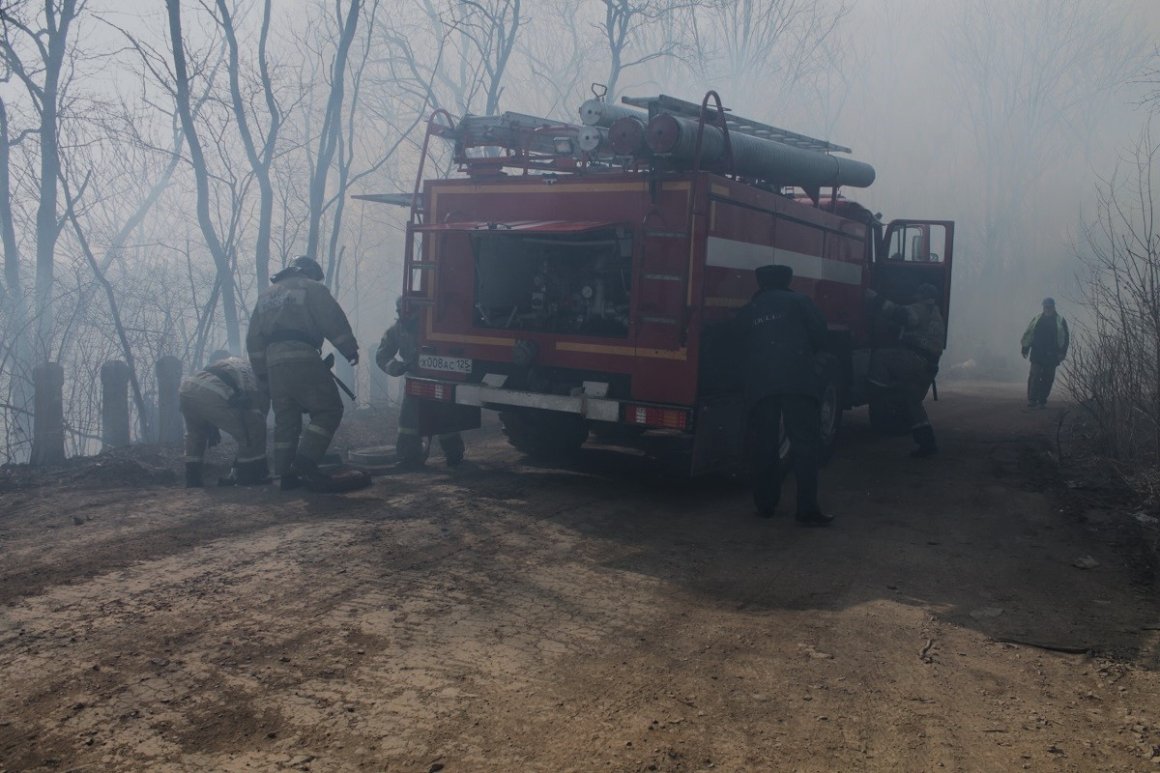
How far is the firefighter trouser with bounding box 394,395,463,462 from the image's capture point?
8.68 meters

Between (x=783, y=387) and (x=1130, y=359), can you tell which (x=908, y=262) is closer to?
(x=1130, y=359)

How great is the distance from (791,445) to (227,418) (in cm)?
441

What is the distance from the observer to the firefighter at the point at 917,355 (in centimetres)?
984

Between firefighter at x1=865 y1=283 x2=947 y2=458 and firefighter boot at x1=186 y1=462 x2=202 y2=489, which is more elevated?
firefighter at x1=865 y1=283 x2=947 y2=458

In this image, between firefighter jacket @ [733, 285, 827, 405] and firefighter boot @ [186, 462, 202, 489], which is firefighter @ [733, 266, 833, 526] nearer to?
firefighter jacket @ [733, 285, 827, 405]

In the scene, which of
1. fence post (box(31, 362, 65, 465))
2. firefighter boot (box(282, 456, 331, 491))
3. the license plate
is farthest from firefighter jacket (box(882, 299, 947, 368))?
fence post (box(31, 362, 65, 465))

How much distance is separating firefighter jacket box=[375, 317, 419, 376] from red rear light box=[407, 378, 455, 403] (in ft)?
0.65

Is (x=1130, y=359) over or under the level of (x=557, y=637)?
over

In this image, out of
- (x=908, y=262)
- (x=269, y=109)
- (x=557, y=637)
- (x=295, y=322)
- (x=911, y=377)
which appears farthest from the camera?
(x=269, y=109)

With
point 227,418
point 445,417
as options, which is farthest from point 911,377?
point 227,418

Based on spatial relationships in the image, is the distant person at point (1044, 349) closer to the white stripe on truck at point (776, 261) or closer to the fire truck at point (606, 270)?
the white stripe on truck at point (776, 261)

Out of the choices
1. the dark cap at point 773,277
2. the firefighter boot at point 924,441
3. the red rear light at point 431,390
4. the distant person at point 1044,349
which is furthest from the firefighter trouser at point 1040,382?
the red rear light at point 431,390

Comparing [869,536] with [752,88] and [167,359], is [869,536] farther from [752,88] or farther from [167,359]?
[752,88]

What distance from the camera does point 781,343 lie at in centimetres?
693
